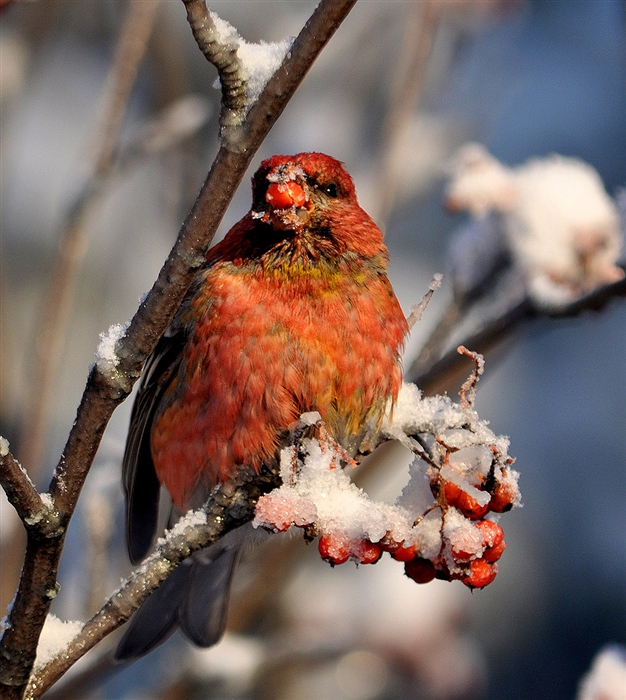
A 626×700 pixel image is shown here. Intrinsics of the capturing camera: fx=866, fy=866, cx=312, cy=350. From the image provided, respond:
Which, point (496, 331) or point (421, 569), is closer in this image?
point (421, 569)

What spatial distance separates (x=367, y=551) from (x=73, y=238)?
160 cm

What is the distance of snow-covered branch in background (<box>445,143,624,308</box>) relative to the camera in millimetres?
2535

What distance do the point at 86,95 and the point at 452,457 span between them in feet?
14.9

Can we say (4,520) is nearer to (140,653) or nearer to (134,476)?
(134,476)

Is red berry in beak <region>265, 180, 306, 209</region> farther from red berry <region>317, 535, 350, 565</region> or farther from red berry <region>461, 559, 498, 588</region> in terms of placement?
red berry <region>461, 559, 498, 588</region>

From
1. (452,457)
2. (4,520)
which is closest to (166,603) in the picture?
(4,520)

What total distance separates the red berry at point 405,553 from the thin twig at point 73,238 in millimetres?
1437

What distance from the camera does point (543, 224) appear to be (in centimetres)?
269

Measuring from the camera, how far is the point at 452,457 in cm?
186

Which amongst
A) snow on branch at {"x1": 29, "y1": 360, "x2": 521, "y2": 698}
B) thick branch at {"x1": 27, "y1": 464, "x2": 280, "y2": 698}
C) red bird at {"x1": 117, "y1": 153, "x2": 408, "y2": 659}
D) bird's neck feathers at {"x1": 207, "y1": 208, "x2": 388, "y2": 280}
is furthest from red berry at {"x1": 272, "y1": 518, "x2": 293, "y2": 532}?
bird's neck feathers at {"x1": 207, "y1": 208, "x2": 388, "y2": 280}

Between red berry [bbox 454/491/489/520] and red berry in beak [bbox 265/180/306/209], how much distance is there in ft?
3.02

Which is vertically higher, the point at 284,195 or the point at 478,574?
the point at 284,195

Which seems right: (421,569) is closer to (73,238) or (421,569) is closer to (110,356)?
(110,356)

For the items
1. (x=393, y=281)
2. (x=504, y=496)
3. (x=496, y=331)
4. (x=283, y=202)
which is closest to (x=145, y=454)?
(x=283, y=202)
